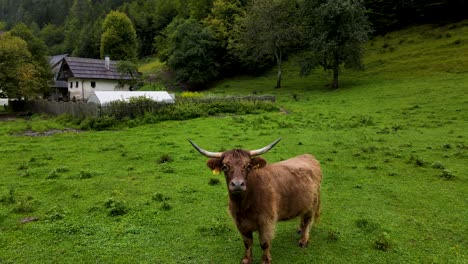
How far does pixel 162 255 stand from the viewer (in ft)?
24.0

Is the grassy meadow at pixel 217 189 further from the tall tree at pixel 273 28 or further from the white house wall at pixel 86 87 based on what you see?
the white house wall at pixel 86 87

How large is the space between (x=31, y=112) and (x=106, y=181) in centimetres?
3146

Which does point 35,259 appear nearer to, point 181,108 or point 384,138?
point 384,138

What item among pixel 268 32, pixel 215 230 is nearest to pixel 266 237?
pixel 215 230

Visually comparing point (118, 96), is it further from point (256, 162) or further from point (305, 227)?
point (256, 162)

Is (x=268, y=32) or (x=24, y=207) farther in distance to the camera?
(x=268, y=32)

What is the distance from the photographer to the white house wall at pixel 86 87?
180 ft

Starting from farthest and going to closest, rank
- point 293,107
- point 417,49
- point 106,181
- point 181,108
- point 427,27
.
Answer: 1. point 427,27
2. point 417,49
3. point 293,107
4. point 181,108
5. point 106,181

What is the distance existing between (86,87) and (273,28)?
2922cm

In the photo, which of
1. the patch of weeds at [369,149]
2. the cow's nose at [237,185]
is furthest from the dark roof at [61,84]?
the cow's nose at [237,185]

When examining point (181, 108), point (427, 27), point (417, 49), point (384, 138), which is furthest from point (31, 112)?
point (427, 27)

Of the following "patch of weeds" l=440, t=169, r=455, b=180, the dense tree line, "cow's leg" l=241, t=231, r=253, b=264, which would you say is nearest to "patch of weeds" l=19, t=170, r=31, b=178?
"cow's leg" l=241, t=231, r=253, b=264

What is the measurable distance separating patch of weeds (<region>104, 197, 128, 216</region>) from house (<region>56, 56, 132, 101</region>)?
4754 cm

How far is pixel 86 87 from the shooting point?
55.0 m
